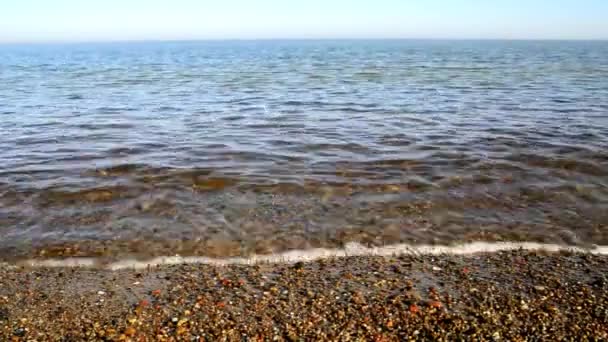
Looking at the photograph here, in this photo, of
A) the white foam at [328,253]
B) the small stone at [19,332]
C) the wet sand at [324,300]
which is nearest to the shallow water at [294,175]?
the white foam at [328,253]

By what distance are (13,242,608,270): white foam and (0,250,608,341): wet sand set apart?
7.1 inches

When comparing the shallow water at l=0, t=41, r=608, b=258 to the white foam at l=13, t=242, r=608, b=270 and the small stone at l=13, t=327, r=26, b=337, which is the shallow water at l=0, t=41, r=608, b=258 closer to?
the white foam at l=13, t=242, r=608, b=270

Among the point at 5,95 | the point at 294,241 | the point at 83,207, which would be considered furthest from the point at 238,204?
the point at 5,95

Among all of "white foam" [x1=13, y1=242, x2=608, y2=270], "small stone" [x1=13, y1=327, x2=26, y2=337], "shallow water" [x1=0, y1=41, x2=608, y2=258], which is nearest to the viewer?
"small stone" [x1=13, y1=327, x2=26, y2=337]

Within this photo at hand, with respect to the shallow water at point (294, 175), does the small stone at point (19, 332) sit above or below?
below

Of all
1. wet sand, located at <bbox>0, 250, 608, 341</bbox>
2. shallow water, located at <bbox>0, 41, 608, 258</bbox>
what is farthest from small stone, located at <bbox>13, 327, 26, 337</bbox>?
shallow water, located at <bbox>0, 41, 608, 258</bbox>

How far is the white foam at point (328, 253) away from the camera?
645cm

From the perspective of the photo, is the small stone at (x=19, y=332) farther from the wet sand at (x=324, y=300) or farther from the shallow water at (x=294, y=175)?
A: the shallow water at (x=294, y=175)

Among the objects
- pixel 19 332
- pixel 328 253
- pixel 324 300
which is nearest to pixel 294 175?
pixel 328 253

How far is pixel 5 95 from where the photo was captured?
24.2m

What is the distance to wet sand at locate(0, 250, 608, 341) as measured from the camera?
4.73 metres

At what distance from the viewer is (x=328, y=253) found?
22.2 feet

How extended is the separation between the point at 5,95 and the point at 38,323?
23882mm

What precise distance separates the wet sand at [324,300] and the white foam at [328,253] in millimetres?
179
